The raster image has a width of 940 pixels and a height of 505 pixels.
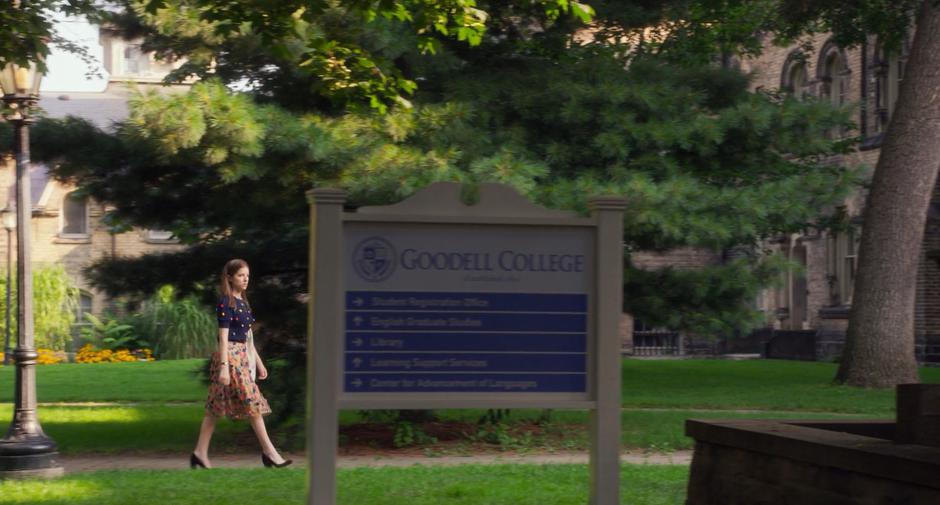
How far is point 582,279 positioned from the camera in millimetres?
7121

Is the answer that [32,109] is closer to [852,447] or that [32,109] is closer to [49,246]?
[852,447]

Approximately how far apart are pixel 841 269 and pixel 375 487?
33208 millimetres

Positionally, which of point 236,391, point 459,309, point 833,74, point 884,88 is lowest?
point 236,391

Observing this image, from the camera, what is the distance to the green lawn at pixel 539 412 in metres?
15.4

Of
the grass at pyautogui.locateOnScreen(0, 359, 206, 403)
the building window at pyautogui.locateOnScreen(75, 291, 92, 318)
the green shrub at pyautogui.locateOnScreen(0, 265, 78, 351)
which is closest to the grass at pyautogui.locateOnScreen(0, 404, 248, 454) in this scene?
the grass at pyautogui.locateOnScreen(0, 359, 206, 403)

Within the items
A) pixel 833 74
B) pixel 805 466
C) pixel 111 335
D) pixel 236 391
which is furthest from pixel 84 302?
pixel 805 466

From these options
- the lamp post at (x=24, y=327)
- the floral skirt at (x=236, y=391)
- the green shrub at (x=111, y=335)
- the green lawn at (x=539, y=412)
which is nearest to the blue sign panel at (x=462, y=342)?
the floral skirt at (x=236, y=391)

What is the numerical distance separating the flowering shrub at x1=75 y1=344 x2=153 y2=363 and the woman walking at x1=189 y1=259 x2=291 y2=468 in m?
27.2

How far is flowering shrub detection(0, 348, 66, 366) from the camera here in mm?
38344

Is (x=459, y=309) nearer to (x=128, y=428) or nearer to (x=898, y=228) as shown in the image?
(x=128, y=428)

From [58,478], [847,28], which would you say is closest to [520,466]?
[58,478]

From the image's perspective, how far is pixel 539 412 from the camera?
16.8 metres

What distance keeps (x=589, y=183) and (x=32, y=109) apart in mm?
4909

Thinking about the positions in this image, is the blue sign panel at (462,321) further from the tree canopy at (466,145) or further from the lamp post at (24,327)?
the lamp post at (24,327)
